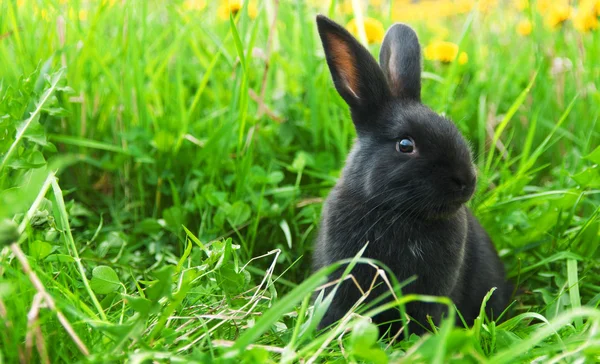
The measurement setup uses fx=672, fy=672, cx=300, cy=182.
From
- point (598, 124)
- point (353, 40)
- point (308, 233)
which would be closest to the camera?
point (353, 40)

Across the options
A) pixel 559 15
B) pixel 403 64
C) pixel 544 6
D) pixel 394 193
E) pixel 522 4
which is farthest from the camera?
pixel 544 6

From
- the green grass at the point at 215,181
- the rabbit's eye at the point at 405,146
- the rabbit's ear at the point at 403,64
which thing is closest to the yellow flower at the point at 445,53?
the green grass at the point at 215,181

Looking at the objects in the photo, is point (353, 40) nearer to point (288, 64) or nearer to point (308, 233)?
point (308, 233)

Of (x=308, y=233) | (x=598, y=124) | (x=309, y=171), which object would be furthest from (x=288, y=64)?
(x=598, y=124)

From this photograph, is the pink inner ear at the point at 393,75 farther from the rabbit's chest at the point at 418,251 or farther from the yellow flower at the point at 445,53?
the yellow flower at the point at 445,53

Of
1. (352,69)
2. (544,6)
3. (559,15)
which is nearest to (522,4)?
(559,15)

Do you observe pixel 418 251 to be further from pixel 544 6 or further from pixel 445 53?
pixel 544 6

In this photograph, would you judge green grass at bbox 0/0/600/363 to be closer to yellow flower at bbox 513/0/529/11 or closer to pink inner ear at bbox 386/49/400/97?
yellow flower at bbox 513/0/529/11
